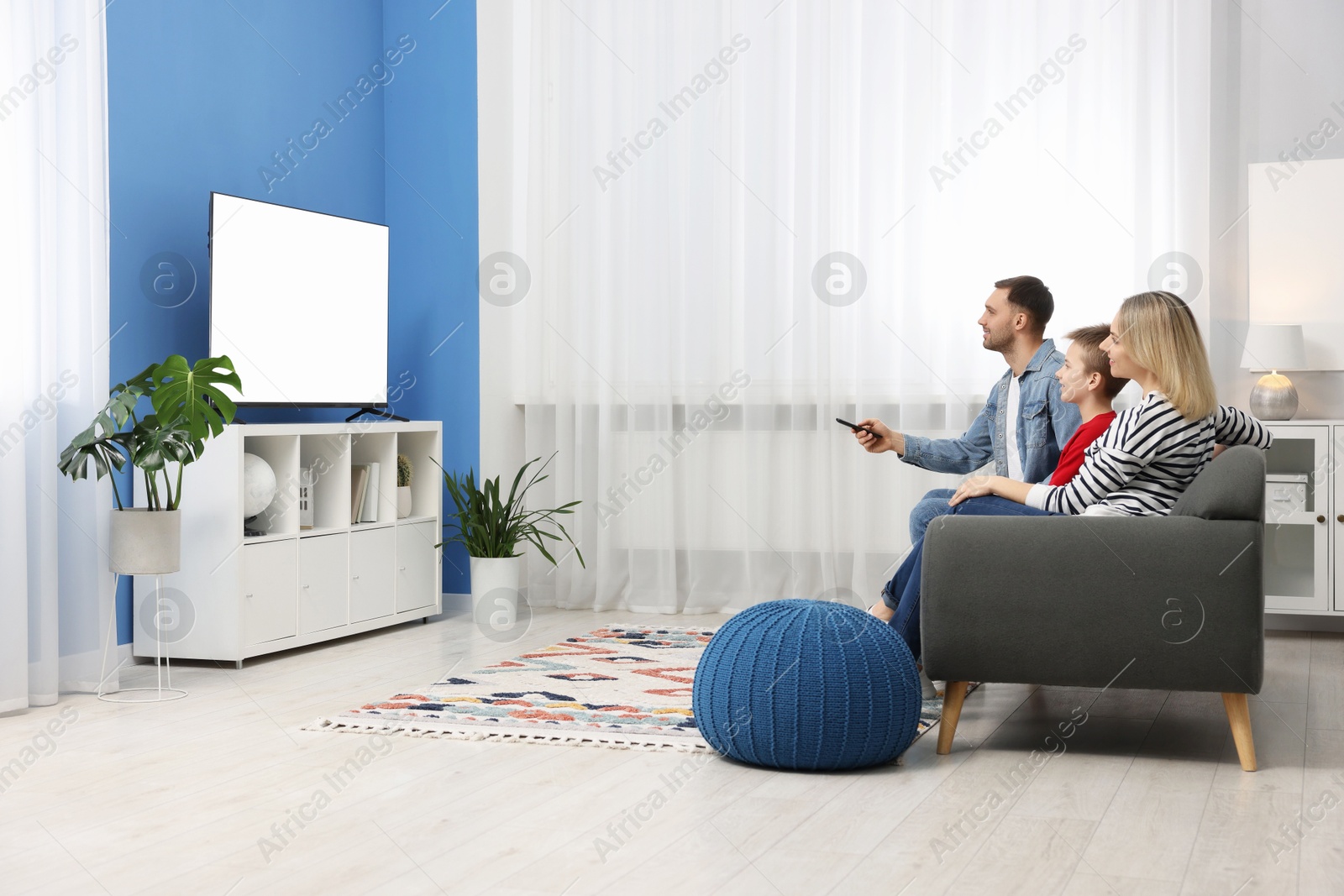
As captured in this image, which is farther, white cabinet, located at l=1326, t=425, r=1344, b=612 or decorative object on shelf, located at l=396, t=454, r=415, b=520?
decorative object on shelf, located at l=396, t=454, r=415, b=520

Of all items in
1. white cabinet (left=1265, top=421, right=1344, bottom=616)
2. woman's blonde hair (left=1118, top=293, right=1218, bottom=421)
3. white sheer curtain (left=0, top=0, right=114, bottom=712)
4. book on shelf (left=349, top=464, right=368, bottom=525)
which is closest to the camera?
woman's blonde hair (left=1118, top=293, right=1218, bottom=421)

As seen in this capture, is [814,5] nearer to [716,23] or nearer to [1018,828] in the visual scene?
→ [716,23]

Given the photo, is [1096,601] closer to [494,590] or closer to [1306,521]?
[1306,521]

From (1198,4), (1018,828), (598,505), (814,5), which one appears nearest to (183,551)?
(598,505)

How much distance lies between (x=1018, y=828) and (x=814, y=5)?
3462 mm

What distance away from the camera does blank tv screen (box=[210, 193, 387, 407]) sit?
401 centimetres

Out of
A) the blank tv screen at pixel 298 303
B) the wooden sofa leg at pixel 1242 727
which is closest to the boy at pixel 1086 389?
the wooden sofa leg at pixel 1242 727

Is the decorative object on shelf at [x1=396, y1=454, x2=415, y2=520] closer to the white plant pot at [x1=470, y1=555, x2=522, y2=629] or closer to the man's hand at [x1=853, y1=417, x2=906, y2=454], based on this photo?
the white plant pot at [x1=470, y1=555, x2=522, y2=629]

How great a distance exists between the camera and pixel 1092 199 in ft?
14.7

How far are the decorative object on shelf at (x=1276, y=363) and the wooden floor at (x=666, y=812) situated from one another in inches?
52.1

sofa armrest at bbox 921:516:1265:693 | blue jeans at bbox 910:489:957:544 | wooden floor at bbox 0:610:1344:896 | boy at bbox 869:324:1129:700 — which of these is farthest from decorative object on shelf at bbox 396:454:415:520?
sofa armrest at bbox 921:516:1265:693

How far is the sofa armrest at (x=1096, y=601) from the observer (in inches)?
98.3

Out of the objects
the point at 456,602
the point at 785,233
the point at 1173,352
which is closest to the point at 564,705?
the point at 1173,352

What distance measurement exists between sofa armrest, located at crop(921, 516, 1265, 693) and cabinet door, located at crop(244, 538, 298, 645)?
212 centimetres
